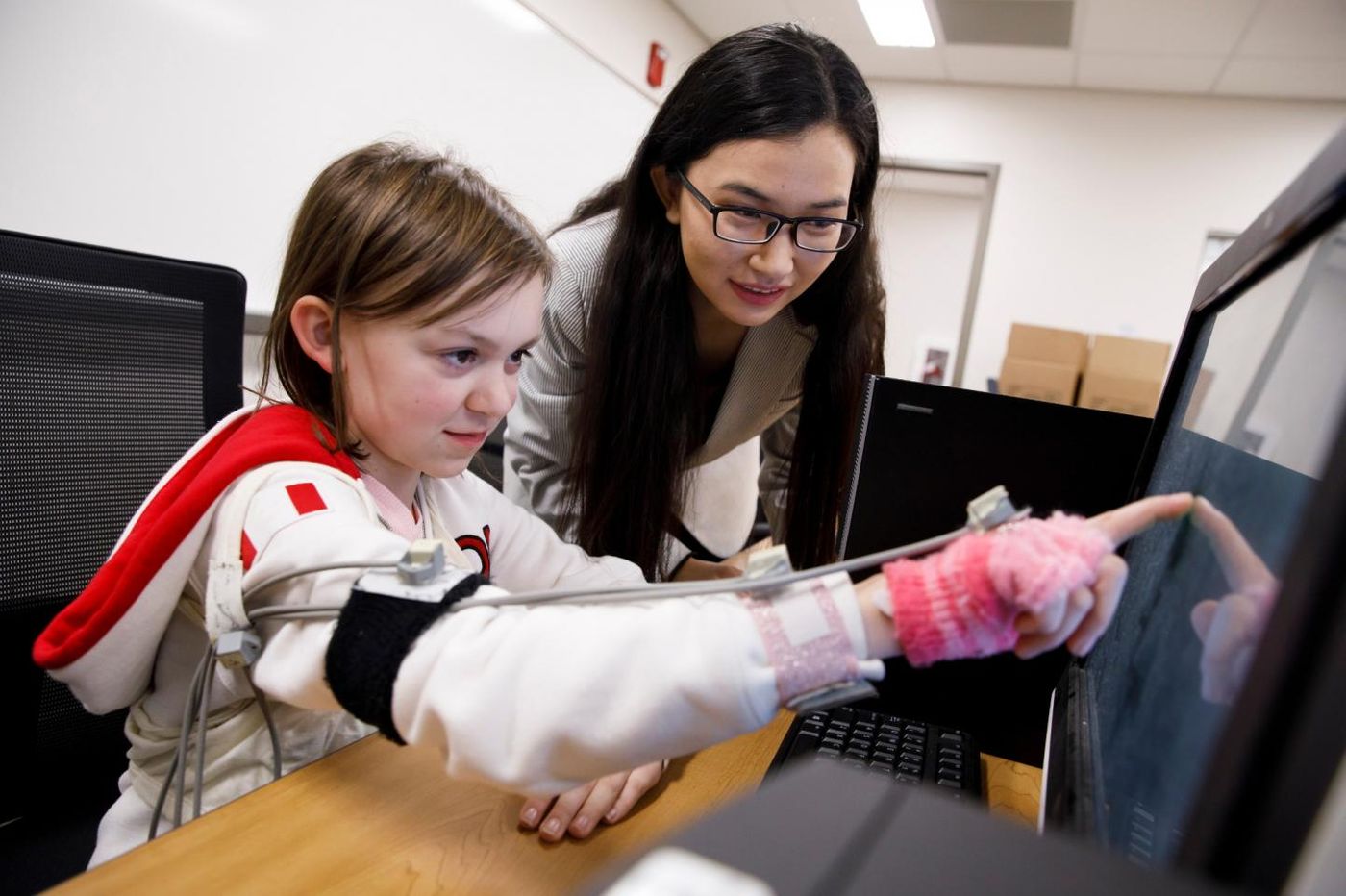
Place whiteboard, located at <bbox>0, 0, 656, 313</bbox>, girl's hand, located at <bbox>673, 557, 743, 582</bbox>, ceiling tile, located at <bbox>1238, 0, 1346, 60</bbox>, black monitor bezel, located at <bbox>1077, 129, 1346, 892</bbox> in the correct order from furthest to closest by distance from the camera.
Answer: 1. ceiling tile, located at <bbox>1238, 0, 1346, 60</bbox>
2. whiteboard, located at <bbox>0, 0, 656, 313</bbox>
3. girl's hand, located at <bbox>673, 557, 743, 582</bbox>
4. black monitor bezel, located at <bbox>1077, 129, 1346, 892</bbox>

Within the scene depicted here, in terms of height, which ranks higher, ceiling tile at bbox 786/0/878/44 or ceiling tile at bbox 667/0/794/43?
ceiling tile at bbox 667/0/794/43

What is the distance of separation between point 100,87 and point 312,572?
1.47 m

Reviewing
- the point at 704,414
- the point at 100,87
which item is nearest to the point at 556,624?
the point at 704,414

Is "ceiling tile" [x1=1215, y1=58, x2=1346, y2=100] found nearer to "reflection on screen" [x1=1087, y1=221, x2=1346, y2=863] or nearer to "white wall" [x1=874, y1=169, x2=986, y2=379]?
"white wall" [x1=874, y1=169, x2=986, y2=379]

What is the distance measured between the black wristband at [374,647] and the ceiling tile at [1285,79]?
3.95 m

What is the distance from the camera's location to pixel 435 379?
0.64 metres

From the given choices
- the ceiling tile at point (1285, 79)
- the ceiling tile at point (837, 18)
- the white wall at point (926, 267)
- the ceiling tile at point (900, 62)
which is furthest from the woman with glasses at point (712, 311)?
the white wall at point (926, 267)

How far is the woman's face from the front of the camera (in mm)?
903

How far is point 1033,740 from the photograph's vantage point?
624 millimetres

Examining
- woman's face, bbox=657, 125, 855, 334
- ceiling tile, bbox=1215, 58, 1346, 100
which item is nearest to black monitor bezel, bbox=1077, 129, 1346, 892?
woman's face, bbox=657, 125, 855, 334

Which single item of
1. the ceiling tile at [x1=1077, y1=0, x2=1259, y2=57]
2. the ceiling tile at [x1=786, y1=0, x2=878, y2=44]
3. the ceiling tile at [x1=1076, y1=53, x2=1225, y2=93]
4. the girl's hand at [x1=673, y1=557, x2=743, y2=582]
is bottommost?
the girl's hand at [x1=673, y1=557, x2=743, y2=582]

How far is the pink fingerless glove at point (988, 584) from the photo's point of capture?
1.11 ft

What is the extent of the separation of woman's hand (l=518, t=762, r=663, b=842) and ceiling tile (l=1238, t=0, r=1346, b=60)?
3.44m

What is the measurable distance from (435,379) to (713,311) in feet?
2.02
